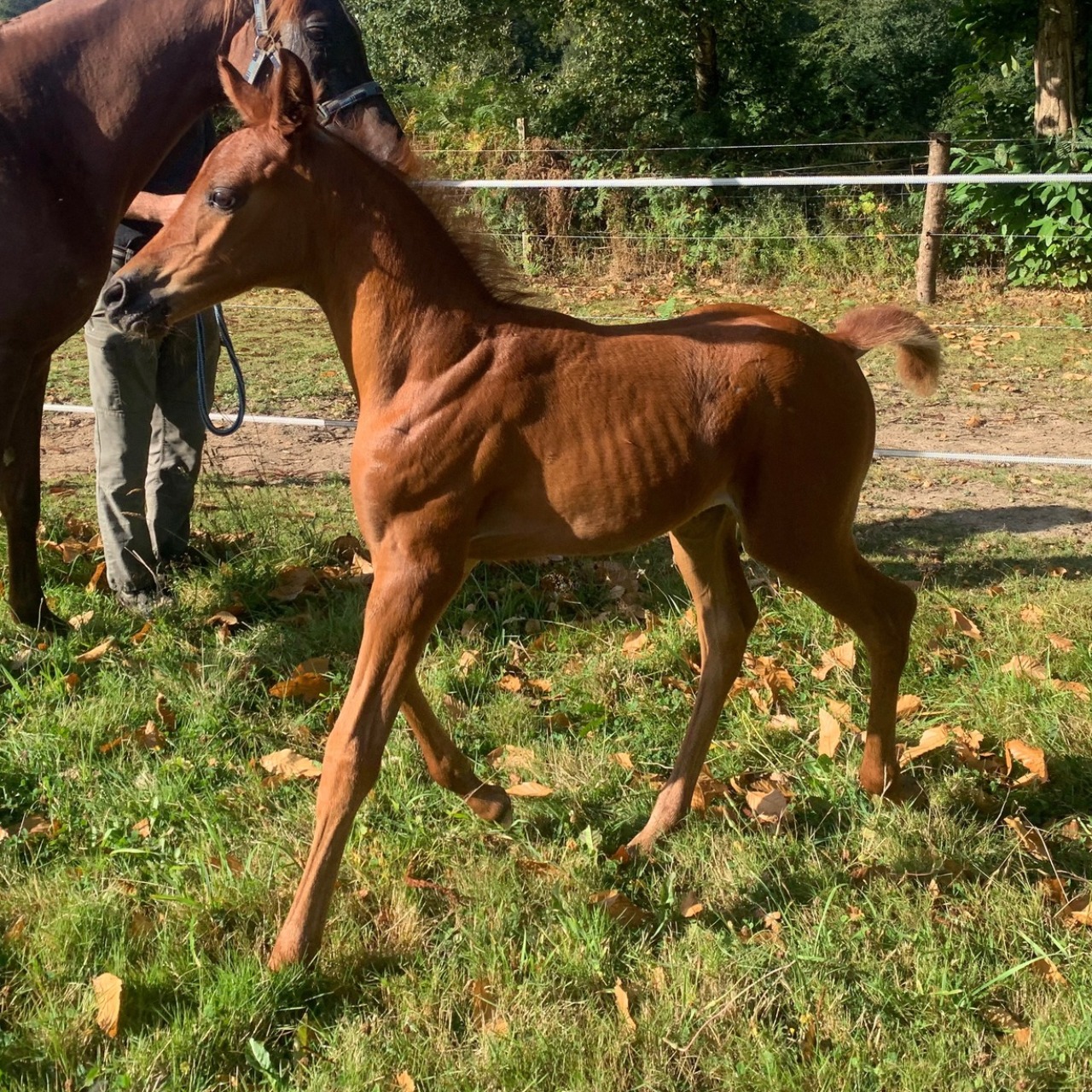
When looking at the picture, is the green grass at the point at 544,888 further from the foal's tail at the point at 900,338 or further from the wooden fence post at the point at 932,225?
the wooden fence post at the point at 932,225

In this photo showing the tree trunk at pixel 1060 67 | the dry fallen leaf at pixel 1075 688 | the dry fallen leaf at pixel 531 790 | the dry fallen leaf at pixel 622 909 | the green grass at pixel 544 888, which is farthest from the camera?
the tree trunk at pixel 1060 67

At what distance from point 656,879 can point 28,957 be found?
56.7 inches

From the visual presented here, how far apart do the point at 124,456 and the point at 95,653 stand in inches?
35.1

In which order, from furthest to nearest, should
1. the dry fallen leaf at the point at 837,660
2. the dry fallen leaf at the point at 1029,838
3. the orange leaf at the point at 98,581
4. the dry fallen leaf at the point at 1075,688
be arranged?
the orange leaf at the point at 98,581 < the dry fallen leaf at the point at 837,660 < the dry fallen leaf at the point at 1075,688 < the dry fallen leaf at the point at 1029,838

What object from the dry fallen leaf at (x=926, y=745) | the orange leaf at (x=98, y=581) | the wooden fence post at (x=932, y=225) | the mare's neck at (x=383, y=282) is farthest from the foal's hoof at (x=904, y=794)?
the wooden fence post at (x=932, y=225)

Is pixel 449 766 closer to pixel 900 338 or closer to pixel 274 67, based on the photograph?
pixel 900 338

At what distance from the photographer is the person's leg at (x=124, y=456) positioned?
4145 mm

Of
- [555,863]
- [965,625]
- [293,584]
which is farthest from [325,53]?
[965,625]

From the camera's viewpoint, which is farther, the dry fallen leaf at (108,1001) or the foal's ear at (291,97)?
the foal's ear at (291,97)

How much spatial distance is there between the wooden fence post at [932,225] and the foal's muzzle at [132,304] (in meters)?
9.99

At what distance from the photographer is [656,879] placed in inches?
103

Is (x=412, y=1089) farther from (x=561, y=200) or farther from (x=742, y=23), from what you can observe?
(x=742, y=23)

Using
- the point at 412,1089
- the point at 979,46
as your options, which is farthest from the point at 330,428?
the point at 979,46

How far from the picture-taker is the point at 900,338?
2830 mm
